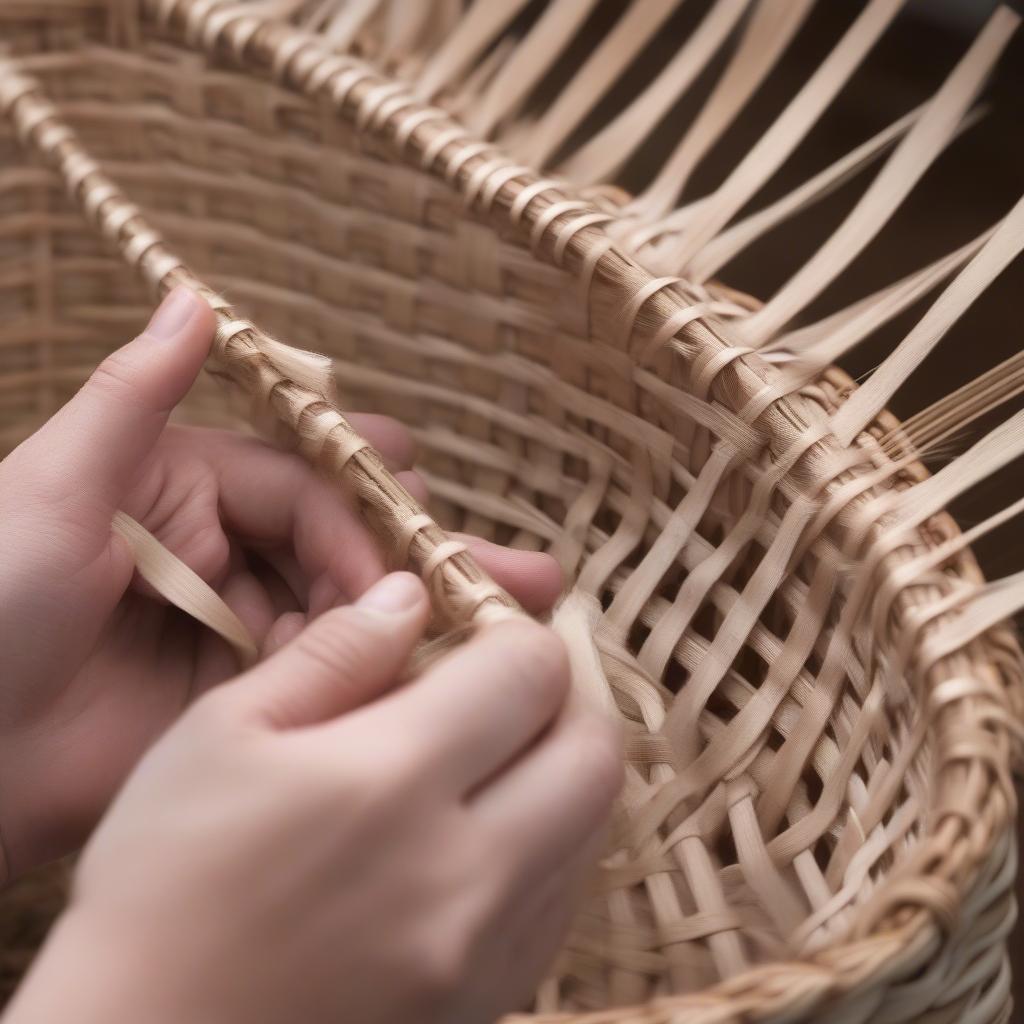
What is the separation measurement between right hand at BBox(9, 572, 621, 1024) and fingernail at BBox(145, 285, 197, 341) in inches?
9.3

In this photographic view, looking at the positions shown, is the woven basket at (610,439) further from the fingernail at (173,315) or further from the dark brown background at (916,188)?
the dark brown background at (916,188)

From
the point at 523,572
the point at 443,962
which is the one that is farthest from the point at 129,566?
the point at 443,962

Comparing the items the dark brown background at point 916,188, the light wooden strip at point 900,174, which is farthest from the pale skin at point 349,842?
the dark brown background at point 916,188

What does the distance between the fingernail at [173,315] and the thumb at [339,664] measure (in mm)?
211

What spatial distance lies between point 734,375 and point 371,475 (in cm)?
17

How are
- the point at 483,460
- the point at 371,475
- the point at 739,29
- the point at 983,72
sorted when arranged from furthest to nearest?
1. the point at 739,29
2. the point at 483,460
3. the point at 983,72
4. the point at 371,475

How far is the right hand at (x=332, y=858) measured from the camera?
346mm

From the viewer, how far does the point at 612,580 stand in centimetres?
70

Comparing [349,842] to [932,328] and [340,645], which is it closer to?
[340,645]

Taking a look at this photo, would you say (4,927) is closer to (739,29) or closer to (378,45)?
(378,45)

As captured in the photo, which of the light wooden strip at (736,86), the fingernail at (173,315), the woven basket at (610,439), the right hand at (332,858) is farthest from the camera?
the light wooden strip at (736,86)

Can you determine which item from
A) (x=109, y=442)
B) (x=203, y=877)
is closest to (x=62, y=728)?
(x=109, y=442)

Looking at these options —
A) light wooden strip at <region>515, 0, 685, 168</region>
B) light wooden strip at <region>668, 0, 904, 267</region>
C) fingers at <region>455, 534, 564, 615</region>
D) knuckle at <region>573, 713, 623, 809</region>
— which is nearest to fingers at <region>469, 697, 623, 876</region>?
knuckle at <region>573, 713, 623, 809</region>

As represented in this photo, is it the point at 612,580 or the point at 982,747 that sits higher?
the point at 982,747
